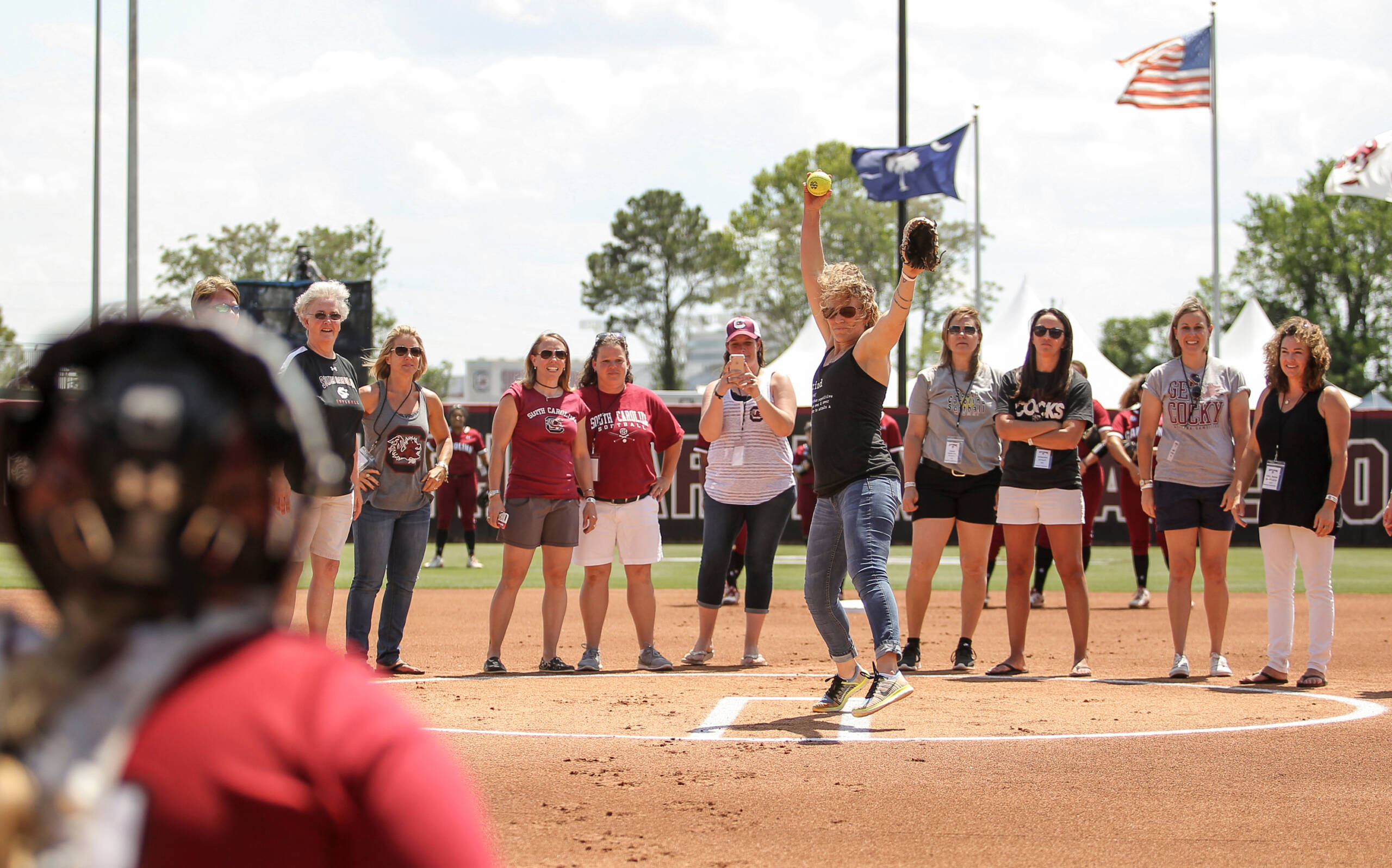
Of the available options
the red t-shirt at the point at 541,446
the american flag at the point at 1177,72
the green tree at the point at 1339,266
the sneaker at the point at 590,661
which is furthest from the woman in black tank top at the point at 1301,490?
the green tree at the point at 1339,266

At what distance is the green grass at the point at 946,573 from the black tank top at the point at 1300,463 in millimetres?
6875

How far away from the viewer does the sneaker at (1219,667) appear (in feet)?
25.8

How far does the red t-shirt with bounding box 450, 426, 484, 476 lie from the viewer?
1570cm

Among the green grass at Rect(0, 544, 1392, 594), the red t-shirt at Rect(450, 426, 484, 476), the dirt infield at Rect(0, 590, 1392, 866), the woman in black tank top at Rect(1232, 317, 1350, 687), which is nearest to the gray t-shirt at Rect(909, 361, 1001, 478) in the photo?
the dirt infield at Rect(0, 590, 1392, 866)

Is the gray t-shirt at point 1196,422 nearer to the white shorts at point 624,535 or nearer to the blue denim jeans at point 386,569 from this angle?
the white shorts at point 624,535

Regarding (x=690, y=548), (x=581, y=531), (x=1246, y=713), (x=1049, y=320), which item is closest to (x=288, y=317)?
(x=690, y=548)

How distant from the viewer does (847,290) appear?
247 inches

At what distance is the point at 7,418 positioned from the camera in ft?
4.01

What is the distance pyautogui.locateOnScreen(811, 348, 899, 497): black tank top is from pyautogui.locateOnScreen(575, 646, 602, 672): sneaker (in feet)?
8.24

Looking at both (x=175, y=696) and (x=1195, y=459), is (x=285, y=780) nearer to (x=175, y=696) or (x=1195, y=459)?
(x=175, y=696)

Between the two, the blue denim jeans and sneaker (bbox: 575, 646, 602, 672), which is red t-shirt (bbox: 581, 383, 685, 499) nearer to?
sneaker (bbox: 575, 646, 602, 672)

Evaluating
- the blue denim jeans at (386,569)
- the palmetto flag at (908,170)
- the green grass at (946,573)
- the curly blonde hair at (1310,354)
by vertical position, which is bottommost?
the green grass at (946,573)

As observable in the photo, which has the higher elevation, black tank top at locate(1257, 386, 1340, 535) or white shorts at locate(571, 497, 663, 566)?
black tank top at locate(1257, 386, 1340, 535)

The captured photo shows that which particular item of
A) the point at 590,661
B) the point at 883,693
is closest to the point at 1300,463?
the point at 883,693
